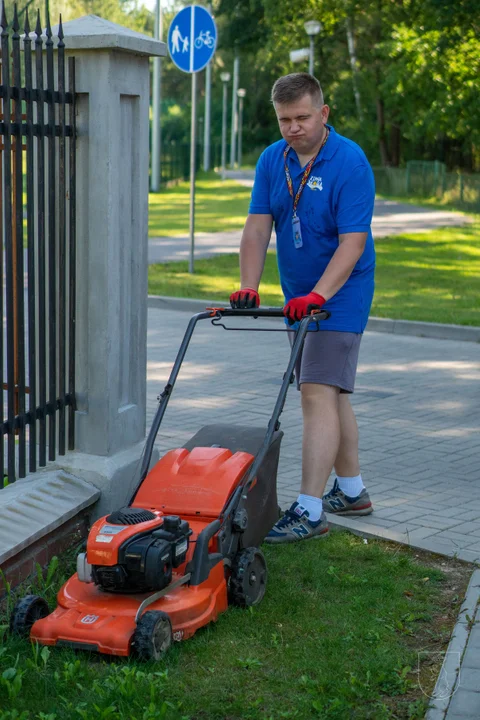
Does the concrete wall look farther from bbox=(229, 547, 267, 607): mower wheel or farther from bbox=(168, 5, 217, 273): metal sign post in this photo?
bbox=(168, 5, 217, 273): metal sign post

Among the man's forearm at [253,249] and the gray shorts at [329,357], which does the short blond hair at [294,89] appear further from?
the gray shorts at [329,357]

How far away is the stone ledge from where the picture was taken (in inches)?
163

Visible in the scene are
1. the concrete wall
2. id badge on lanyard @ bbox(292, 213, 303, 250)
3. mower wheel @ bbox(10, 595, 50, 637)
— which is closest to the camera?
mower wheel @ bbox(10, 595, 50, 637)

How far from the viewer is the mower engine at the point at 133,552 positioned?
3604 millimetres

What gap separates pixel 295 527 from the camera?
4.90 m

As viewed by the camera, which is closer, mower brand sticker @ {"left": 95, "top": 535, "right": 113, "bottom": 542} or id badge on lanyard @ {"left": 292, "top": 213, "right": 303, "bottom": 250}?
mower brand sticker @ {"left": 95, "top": 535, "right": 113, "bottom": 542}

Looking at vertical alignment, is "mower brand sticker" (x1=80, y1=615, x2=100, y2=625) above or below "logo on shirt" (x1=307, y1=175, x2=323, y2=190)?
below

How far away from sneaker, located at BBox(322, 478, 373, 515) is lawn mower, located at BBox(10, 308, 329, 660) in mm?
935

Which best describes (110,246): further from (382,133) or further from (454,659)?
(382,133)

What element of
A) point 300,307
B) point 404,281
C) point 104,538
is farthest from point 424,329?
point 104,538

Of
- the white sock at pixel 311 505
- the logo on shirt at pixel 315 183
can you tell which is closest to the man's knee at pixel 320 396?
the white sock at pixel 311 505

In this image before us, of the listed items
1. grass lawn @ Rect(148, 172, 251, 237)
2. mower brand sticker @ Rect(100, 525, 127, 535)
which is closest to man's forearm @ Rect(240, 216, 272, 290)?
mower brand sticker @ Rect(100, 525, 127, 535)

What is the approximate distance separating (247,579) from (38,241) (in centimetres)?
161

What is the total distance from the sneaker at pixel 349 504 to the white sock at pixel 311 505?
44cm
